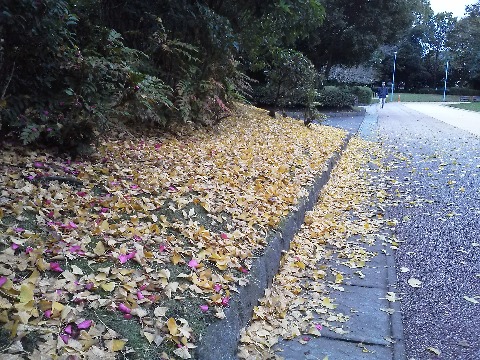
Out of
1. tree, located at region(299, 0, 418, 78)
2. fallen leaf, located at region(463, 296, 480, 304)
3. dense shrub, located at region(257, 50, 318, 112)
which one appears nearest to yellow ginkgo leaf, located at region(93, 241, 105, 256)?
fallen leaf, located at region(463, 296, 480, 304)

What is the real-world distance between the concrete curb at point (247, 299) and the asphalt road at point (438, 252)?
1006 mm

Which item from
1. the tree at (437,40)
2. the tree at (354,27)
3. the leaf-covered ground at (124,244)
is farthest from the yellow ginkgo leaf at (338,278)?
the tree at (437,40)

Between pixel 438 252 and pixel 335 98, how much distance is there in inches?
707

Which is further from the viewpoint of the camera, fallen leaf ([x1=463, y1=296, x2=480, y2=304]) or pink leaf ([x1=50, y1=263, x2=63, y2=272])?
fallen leaf ([x1=463, y1=296, x2=480, y2=304])

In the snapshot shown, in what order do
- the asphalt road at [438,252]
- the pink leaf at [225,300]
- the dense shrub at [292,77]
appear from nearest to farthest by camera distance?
the pink leaf at [225,300], the asphalt road at [438,252], the dense shrub at [292,77]

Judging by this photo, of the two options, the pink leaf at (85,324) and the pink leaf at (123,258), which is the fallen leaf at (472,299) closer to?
the pink leaf at (123,258)

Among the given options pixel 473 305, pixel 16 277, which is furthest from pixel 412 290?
pixel 16 277

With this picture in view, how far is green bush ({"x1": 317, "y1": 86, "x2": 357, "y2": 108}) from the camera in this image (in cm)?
2164

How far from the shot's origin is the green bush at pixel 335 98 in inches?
852

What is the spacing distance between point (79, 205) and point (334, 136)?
28.5 ft

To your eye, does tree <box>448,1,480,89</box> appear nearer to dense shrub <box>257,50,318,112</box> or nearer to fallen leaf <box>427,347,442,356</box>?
dense shrub <box>257,50,318,112</box>

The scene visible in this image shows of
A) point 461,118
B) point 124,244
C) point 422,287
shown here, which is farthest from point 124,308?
point 461,118

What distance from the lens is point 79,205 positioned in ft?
11.5

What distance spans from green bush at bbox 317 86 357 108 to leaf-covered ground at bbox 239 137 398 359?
14.8 m
